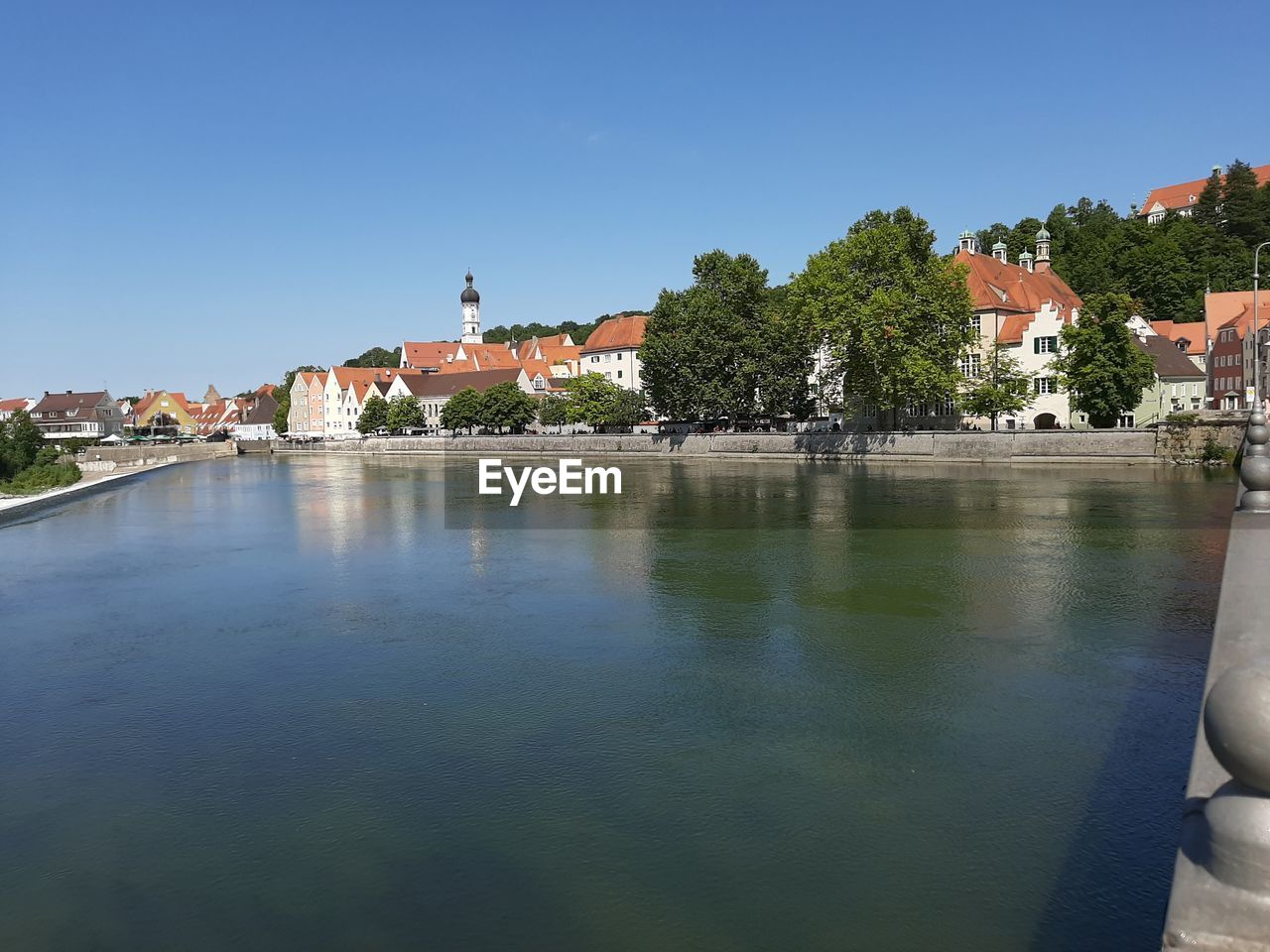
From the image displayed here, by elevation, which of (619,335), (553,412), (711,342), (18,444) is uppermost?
(619,335)

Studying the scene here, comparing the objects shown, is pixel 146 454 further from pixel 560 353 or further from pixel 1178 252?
pixel 1178 252

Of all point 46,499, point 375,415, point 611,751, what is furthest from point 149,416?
point 611,751

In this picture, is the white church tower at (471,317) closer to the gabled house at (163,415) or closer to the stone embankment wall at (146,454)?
the stone embankment wall at (146,454)

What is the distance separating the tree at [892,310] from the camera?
52.6 metres

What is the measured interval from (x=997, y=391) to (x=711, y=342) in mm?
20500

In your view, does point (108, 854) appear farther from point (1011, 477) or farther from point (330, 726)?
point (1011, 477)

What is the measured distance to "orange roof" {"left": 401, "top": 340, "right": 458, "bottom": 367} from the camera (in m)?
132

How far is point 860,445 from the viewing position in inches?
2276

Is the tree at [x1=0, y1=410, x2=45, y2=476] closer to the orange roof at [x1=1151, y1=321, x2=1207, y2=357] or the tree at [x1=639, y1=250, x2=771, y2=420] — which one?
the tree at [x1=639, y1=250, x2=771, y2=420]

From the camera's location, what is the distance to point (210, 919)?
6770 mm

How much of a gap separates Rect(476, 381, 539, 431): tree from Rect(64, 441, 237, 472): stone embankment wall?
3284cm

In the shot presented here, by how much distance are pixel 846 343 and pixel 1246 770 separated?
54.0 metres

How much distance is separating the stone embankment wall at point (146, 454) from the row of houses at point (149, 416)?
1344 centimetres

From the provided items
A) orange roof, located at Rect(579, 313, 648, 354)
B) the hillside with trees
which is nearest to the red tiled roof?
orange roof, located at Rect(579, 313, 648, 354)
